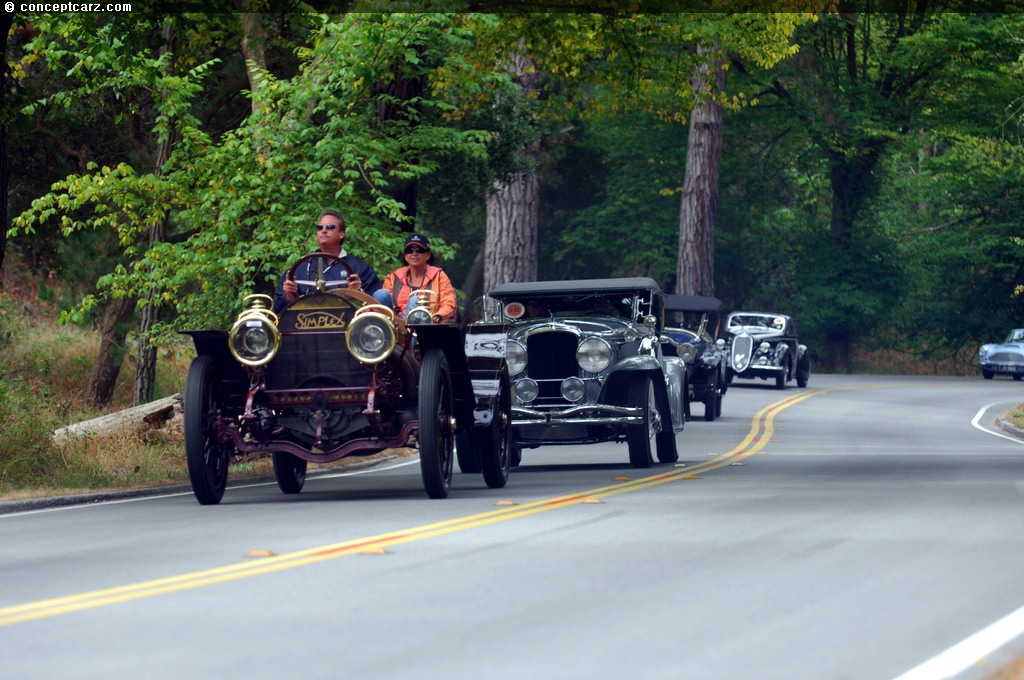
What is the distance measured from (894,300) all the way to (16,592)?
164 feet

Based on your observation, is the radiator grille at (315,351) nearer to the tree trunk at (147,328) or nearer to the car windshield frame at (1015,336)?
the tree trunk at (147,328)

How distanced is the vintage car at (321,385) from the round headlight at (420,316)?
1cm

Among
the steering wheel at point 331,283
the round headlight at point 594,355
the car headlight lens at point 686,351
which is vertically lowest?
the car headlight lens at point 686,351

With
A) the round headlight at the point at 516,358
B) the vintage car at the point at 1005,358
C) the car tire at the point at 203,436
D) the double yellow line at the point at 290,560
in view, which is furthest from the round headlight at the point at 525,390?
the vintage car at the point at 1005,358

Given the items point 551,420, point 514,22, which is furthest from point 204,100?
point 551,420

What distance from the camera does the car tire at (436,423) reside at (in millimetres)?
12906

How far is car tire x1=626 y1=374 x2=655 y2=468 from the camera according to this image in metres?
17.9

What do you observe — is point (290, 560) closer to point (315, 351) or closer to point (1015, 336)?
point (315, 351)

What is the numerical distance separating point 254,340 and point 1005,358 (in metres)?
42.9

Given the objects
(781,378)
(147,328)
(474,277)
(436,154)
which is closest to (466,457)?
(147,328)

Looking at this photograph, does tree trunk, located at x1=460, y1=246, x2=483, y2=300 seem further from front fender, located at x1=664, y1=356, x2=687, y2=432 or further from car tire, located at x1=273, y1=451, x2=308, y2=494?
car tire, located at x1=273, y1=451, x2=308, y2=494

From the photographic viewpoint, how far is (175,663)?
6539mm

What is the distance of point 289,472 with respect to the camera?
15.0m

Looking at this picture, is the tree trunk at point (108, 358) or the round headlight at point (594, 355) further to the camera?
the tree trunk at point (108, 358)
